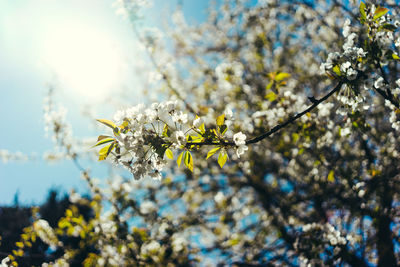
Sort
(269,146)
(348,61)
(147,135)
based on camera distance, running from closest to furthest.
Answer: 1. (147,135)
2. (348,61)
3. (269,146)

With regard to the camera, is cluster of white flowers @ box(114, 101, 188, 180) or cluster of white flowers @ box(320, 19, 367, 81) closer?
cluster of white flowers @ box(114, 101, 188, 180)

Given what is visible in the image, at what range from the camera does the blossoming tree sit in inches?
59.5

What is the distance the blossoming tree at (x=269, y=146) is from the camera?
151 centimetres

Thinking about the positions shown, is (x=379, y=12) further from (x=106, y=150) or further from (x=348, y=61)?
(x=106, y=150)

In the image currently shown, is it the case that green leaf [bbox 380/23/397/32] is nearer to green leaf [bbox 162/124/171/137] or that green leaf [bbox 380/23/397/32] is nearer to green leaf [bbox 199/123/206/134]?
green leaf [bbox 199/123/206/134]

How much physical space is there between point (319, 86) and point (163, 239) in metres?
4.86

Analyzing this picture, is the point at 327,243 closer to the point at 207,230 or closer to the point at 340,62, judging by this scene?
the point at 340,62

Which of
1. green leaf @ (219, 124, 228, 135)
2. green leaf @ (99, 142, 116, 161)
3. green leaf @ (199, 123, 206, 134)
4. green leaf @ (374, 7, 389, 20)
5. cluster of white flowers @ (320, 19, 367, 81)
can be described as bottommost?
green leaf @ (99, 142, 116, 161)

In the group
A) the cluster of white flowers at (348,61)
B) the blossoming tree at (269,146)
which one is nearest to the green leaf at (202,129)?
the blossoming tree at (269,146)

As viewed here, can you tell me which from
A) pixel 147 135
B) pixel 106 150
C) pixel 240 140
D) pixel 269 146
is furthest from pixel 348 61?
pixel 269 146

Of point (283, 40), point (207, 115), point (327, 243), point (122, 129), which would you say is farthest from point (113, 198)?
point (283, 40)

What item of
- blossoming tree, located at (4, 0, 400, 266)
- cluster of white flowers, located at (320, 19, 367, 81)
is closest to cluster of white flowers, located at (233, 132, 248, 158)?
blossoming tree, located at (4, 0, 400, 266)

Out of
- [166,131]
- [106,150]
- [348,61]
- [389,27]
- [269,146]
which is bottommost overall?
[106,150]

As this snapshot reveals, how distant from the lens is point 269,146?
4.82 metres
